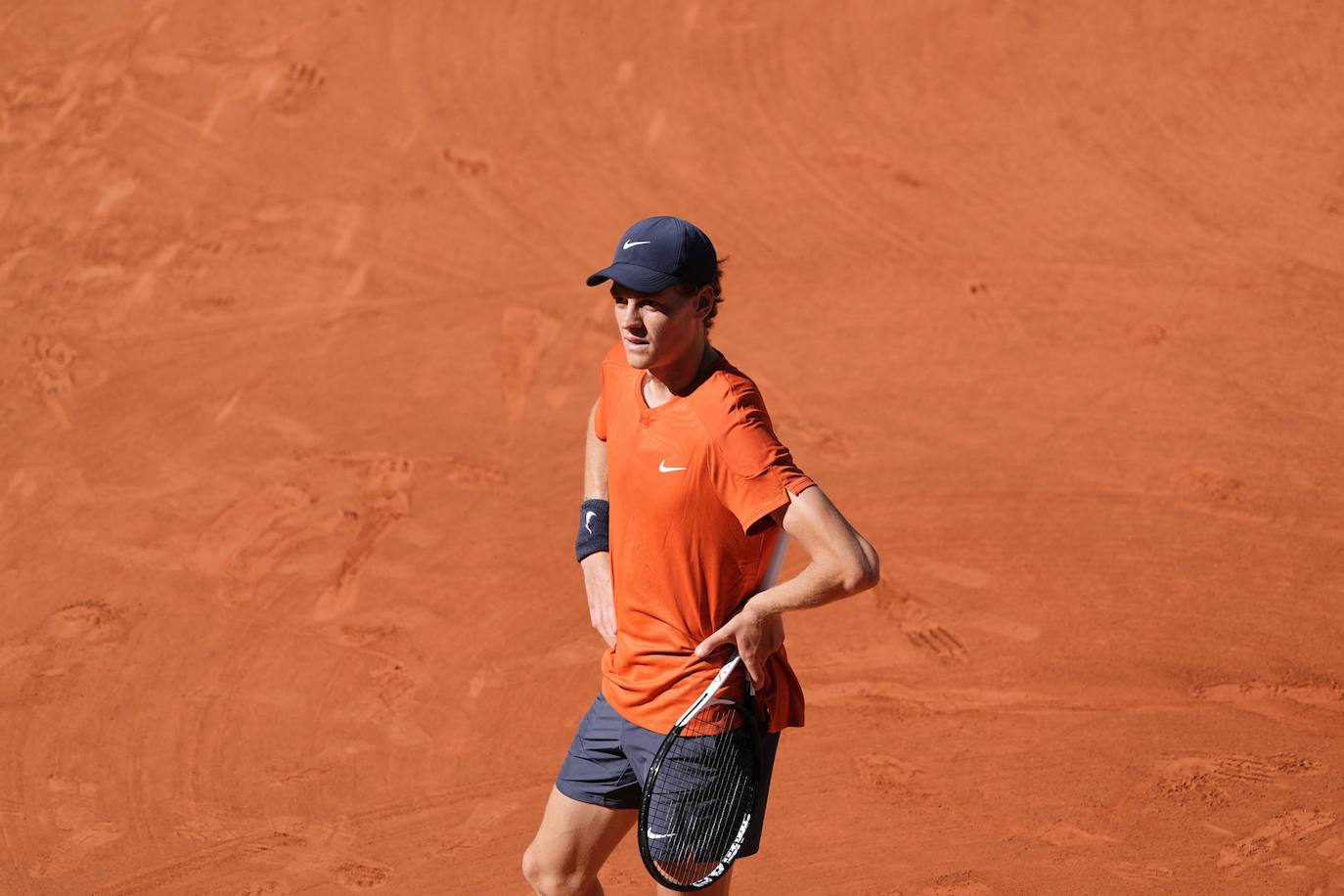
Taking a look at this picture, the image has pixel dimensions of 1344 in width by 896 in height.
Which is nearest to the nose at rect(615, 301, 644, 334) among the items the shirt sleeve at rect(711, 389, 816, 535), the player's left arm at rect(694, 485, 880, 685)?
the shirt sleeve at rect(711, 389, 816, 535)

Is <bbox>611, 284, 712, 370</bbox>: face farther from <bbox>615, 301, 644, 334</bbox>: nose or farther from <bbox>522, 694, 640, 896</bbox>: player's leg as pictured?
<bbox>522, 694, 640, 896</bbox>: player's leg

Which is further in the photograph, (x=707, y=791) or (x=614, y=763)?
(x=614, y=763)

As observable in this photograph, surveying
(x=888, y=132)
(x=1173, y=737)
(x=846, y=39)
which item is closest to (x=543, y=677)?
(x=1173, y=737)

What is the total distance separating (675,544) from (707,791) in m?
0.64

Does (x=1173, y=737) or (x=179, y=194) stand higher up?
(x=179, y=194)

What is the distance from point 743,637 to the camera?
11.8 ft

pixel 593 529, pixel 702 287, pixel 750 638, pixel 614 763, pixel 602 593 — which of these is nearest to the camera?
pixel 750 638

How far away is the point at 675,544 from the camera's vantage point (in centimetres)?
369

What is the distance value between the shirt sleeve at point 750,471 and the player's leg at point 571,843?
3.13 feet

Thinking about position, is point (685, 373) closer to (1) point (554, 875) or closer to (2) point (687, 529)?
(2) point (687, 529)

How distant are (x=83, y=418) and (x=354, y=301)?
1.60 metres

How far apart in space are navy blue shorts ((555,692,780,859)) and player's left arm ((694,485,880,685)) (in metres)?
0.41

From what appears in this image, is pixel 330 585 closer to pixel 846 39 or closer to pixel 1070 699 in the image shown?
pixel 1070 699

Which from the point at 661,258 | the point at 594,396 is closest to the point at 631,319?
the point at 661,258
